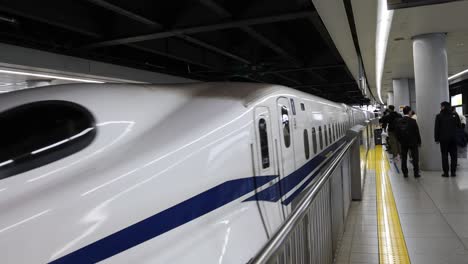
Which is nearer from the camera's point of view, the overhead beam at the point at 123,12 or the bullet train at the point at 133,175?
the bullet train at the point at 133,175

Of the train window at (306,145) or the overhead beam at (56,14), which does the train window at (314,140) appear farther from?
the overhead beam at (56,14)

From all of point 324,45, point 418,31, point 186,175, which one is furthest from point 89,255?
point 324,45

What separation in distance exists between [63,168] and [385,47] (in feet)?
39.1

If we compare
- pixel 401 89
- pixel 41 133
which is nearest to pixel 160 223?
pixel 41 133

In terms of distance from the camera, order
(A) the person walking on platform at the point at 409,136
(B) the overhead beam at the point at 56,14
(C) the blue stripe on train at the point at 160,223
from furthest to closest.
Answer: (A) the person walking on platform at the point at 409,136
(B) the overhead beam at the point at 56,14
(C) the blue stripe on train at the point at 160,223

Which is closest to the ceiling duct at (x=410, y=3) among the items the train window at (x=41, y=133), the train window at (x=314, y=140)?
the train window at (x=314, y=140)

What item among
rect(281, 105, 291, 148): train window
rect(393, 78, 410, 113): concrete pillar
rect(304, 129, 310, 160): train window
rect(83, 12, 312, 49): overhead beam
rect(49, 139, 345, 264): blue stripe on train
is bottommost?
rect(49, 139, 345, 264): blue stripe on train

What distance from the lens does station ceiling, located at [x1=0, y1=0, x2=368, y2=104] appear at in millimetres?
6652

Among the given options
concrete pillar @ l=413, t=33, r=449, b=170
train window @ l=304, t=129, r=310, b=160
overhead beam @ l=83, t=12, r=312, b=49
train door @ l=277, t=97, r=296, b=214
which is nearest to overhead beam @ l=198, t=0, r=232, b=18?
overhead beam @ l=83, t=12, r=312, b=49

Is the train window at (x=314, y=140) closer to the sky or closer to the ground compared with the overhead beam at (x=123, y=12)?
closer to the ground

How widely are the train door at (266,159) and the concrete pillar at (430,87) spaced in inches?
294

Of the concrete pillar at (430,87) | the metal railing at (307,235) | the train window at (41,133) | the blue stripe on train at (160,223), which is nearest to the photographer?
the metal railing at (307,235)

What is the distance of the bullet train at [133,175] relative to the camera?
1.90 metres

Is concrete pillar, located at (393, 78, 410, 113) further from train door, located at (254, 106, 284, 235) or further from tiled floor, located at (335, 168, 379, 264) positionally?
train door, located at (254, 106, 284, 235)
